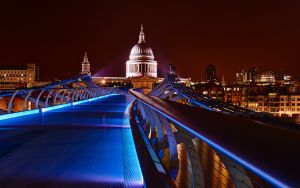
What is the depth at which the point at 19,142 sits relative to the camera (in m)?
6.42

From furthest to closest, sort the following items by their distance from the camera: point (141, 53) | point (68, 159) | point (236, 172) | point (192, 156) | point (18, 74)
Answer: point (18, 74) < point (141, 53) < point (68, 159) < point (192, 156) < point (236, 172)

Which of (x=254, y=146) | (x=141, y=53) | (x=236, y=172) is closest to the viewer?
(x=254, y=146)

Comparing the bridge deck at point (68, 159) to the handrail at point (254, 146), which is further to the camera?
the bridge deck at point (68, 159)

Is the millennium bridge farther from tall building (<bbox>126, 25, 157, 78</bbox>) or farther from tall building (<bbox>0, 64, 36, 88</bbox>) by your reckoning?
tall building (<bbox>0, 64, 36, 88</bbox>)

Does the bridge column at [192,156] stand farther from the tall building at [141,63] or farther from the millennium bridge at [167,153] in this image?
the tall building at [141,63]

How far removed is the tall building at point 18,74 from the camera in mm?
149250

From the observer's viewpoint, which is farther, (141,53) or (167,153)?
(141,53)

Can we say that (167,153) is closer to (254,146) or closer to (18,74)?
(254,146)

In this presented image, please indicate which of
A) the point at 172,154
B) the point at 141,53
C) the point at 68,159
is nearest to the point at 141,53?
the point at 141,53

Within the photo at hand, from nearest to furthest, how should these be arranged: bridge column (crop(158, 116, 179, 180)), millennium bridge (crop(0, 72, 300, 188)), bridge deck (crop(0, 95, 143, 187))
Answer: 1. millennium bridge (crop(0, 72, 300, 188))
2. bridge deck (crop(0, 95, 143, 187))
3. bridge column (crop(158, 116, 179, 180))

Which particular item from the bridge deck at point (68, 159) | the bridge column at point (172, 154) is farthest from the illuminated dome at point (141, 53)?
the bridge column at point (172, 154)

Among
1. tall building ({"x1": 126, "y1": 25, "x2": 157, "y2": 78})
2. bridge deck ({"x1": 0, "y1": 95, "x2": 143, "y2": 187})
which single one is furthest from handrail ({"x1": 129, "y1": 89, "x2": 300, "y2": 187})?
tall building ({"x1": 126, "y1": 25, "x2": 157, "y2": 78})

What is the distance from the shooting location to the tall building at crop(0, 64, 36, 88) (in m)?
149

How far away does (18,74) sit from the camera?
152 m
